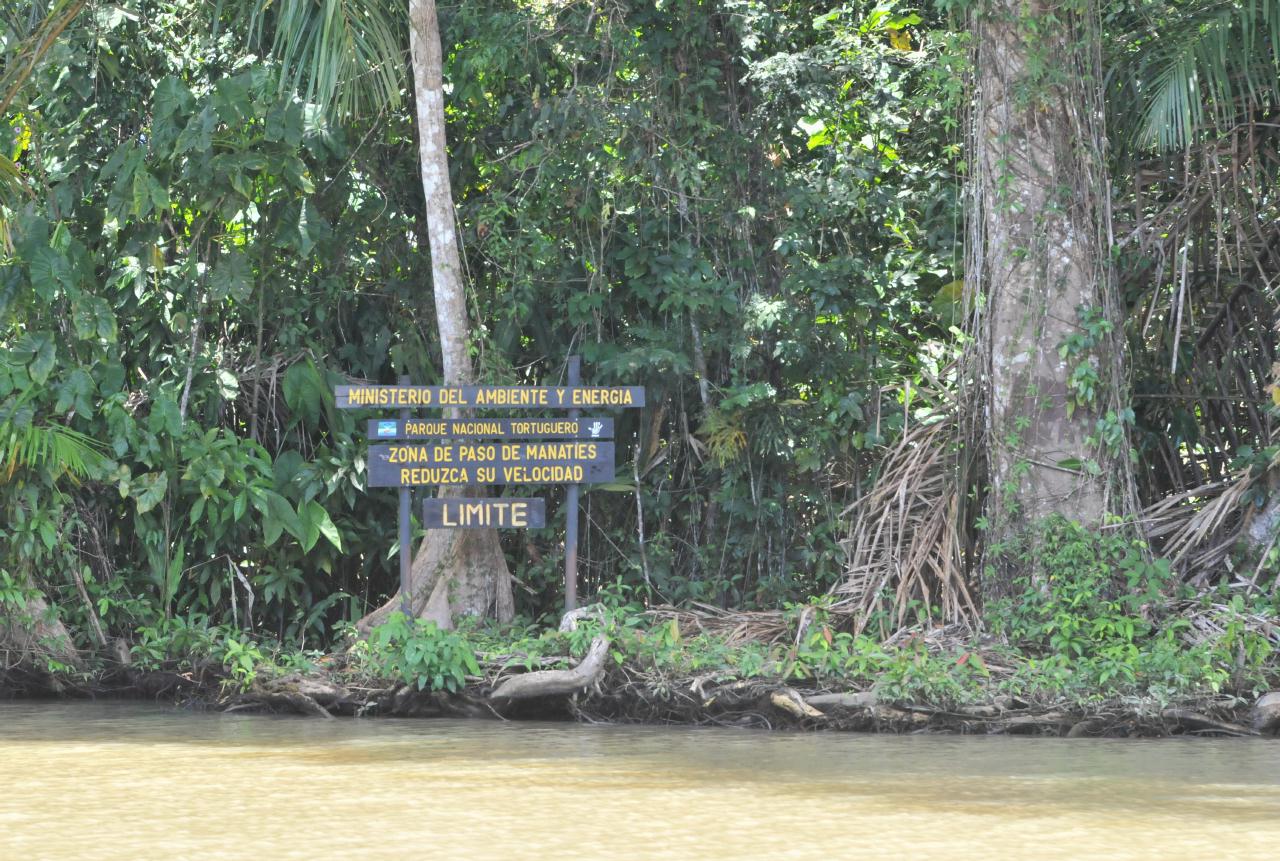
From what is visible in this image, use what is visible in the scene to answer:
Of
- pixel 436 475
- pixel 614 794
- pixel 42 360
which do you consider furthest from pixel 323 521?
pixel 614 794

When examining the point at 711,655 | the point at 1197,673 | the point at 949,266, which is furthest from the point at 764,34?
the point at 1197,673

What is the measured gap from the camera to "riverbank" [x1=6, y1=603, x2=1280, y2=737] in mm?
7082

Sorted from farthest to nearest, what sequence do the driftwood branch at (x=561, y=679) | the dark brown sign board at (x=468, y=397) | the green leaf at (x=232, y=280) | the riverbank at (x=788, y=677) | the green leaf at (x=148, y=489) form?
the green leaf at (x=232, y=280)
the green leaf at (x=148, y=489)
the dark brown sign board at (x=468, y=397)
the driftwood branch at (x=561, y=679)
the riverbank at (x=788, y=677)

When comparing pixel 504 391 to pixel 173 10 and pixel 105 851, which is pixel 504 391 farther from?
pixel 105 851

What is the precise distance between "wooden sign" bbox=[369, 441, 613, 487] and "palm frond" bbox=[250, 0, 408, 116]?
2.14 metres

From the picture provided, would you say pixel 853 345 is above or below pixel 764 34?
below

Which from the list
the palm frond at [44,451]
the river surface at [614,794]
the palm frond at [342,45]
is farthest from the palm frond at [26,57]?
the river surface at [614,794]

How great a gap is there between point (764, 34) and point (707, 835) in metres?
6.76

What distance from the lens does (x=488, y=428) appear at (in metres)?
8.73

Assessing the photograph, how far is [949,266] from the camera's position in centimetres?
1000

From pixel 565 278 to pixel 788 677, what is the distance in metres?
3.70

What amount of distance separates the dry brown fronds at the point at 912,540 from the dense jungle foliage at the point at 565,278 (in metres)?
0.36

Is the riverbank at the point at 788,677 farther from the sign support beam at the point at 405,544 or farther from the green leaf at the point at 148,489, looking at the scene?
the green leaf at the point at 148,489

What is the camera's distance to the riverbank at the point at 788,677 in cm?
708
